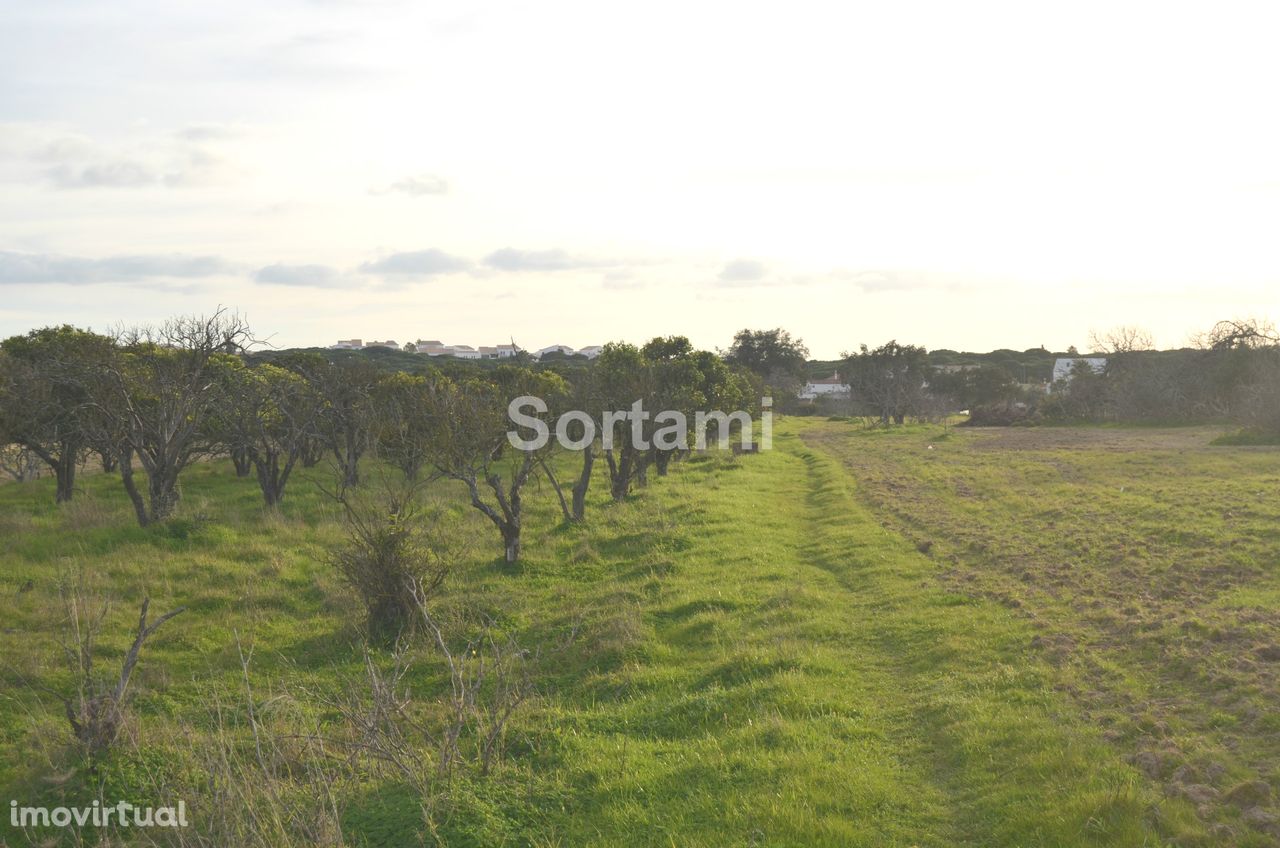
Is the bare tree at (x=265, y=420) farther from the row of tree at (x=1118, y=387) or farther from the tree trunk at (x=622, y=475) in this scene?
the row of tree at (x=1118, y=387)

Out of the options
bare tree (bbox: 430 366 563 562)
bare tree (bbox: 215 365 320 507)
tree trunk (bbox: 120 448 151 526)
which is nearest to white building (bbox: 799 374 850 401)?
bare tree (bbox: 215 365 320 507)

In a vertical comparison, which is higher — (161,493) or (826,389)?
(826,389)

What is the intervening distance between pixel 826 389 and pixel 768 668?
11422cm

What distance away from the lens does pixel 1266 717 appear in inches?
303

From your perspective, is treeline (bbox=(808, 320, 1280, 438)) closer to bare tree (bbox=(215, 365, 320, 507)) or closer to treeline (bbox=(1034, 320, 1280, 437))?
treeline (bbox=(1034, 320, 1280, 437))

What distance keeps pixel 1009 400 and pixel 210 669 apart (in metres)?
84.1

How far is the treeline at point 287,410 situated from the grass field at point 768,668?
1.73 metres

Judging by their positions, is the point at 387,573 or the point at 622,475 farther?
the point at 622,475

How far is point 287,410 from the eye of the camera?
81.9 feet

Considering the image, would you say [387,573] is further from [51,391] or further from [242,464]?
[242,464]

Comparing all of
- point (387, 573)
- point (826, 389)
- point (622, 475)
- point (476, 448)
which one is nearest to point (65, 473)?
point (476, 448)

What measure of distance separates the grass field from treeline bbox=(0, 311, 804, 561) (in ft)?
5.69

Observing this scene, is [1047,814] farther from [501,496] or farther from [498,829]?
[501,496]

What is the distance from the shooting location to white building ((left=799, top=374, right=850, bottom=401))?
352ft
